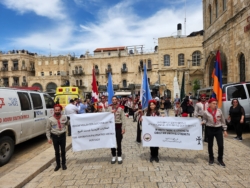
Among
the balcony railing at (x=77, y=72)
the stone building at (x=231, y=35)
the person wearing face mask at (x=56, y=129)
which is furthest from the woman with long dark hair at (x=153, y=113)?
the balcony railing at (x=77, y=72)

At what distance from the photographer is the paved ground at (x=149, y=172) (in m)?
4.33

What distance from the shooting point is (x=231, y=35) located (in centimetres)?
1461

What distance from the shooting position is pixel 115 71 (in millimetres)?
44656

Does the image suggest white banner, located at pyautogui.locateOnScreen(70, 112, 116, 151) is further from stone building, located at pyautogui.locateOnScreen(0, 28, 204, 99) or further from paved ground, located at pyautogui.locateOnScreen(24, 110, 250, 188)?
stone building, located at pyautogui.locateOnScreen(0, 28, 204, 99)

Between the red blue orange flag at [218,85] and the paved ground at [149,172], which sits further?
the red blue orange flag at [218,85]

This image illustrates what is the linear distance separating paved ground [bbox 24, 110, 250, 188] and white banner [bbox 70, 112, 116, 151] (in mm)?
548

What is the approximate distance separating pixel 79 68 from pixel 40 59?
1104cm

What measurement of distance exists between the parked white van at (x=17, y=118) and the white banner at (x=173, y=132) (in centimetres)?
383

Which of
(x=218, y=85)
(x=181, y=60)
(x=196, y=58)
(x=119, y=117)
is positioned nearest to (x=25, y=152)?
(x=119, y=117)

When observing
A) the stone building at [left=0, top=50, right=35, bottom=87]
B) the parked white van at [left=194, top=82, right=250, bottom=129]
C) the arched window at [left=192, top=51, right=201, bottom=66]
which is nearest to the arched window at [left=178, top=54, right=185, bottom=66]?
the arched window at [left=192, top=51, right=201, bottom=66]

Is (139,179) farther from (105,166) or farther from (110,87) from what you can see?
(110,87)

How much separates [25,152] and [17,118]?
5.31ft

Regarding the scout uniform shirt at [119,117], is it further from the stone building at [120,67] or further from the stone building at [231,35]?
the stone building at [120,67]

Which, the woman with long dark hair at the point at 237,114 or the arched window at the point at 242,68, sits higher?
the arched window at the point at 242,68
